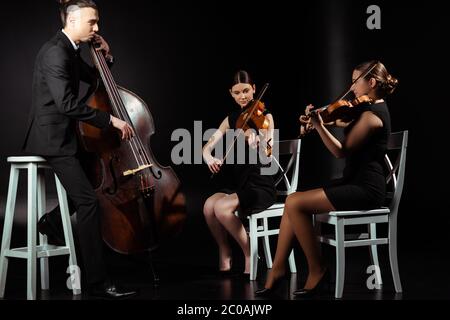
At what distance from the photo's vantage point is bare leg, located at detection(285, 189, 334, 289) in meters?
3.28

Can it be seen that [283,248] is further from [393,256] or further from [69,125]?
[69,125]

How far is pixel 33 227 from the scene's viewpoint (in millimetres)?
3309

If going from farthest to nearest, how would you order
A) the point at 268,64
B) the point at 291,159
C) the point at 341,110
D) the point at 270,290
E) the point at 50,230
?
the point at 268,64
the point at 291,159
the point at 50,230
the point at 270,290
the point at 341,110

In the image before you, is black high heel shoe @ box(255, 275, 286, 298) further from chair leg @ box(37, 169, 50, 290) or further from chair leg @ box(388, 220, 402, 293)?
chair leg @ box(37, 169, 50, 290)

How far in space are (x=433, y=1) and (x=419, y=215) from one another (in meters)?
1.61

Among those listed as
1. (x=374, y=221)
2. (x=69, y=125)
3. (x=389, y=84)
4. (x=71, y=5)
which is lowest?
(x=374, y=221)

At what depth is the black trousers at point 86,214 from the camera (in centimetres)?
329

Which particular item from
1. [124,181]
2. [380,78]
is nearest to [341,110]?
[380,78]

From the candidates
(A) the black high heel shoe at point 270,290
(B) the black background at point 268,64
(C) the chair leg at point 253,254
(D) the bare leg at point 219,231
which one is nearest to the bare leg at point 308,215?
(A) the black high heel shoe at point 270,290

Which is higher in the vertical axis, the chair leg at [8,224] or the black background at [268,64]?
the black background at [268,64]

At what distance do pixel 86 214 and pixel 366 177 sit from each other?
1349 mm

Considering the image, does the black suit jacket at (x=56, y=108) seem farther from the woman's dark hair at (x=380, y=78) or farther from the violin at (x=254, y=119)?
the woman's dark hair at (x=380, y=78)

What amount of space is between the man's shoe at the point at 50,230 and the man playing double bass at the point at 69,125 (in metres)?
0.27

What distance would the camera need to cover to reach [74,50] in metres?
3.40
